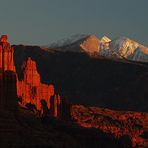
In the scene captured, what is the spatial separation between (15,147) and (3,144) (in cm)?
243

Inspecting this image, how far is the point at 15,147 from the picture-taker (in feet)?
647

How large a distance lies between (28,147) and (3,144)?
4788 mm

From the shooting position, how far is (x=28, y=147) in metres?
200

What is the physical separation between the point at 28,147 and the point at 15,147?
3.36 m

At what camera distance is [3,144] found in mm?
198000
